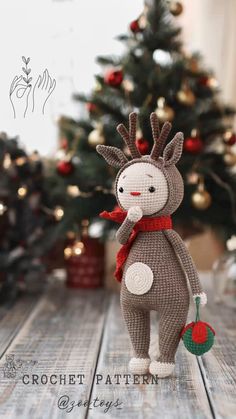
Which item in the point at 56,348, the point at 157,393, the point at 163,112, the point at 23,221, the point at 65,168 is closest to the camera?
the point at 157,393

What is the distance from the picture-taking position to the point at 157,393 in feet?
2.81

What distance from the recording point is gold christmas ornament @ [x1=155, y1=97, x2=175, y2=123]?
1.41m

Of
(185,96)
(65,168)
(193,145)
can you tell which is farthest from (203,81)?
(65,168)

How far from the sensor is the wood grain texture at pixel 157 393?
2.62 ft

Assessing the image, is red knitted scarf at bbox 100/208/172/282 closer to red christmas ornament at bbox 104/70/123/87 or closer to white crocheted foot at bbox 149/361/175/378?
white crocheted foot at bbox 149/361/175/378

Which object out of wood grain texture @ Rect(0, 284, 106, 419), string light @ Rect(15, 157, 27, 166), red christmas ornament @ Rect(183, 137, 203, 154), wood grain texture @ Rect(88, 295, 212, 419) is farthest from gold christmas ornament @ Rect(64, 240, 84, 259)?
wood grain texture @ Rect(88, 295, 212, 419)

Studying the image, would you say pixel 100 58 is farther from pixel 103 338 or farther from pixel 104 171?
pixel 103 338

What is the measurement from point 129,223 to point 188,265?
4.1 inches

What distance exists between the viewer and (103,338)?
3.87ft

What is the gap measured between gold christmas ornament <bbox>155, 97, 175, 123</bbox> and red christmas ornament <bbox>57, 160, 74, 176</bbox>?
258 mm

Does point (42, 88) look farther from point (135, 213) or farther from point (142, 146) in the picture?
point (142, 146)

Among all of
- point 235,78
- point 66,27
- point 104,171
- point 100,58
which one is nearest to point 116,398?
point 104,171

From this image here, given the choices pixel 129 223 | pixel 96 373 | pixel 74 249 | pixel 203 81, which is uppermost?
pixel 203 81

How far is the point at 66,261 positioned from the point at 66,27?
0.64 metres
